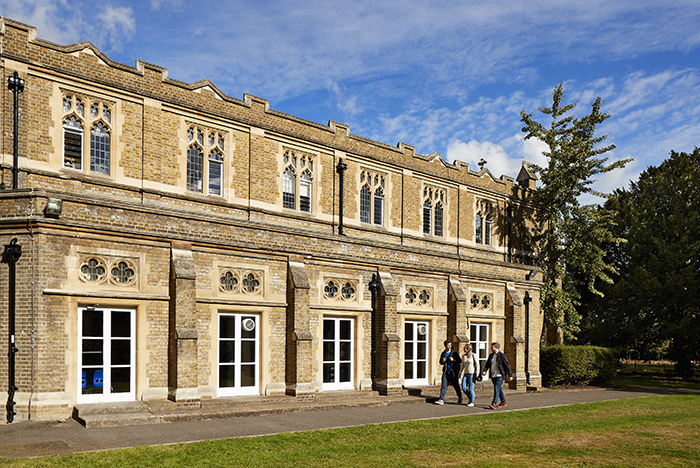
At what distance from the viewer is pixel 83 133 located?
17594 mm

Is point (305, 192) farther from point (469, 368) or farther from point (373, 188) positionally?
point (469, 368)

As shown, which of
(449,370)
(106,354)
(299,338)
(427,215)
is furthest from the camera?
(427,215)

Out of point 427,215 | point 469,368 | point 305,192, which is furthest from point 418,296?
point 427,215

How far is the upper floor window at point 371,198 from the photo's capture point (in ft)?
83.7

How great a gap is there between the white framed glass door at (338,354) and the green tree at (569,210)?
14891mm

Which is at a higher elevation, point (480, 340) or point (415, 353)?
point (480, 340)

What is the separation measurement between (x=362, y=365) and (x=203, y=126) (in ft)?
31.1

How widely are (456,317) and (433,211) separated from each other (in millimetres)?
8941

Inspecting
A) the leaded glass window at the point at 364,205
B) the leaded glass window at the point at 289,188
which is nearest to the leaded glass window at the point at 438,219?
the leaded glass window at the point at 364,205

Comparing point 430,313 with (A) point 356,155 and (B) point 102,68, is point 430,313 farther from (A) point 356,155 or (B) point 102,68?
(B) point 102,68

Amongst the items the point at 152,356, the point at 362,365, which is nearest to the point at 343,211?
the point at 362,365

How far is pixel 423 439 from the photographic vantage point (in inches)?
440

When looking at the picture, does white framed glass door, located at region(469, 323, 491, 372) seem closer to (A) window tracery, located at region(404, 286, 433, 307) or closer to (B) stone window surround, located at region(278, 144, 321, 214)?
(A) window tracery, located at region(404, 286, 433, 307)

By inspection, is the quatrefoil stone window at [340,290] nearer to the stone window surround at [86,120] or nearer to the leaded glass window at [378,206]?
the stone window surround at [86,120]
